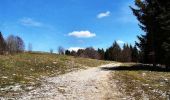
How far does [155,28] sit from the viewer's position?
150ft

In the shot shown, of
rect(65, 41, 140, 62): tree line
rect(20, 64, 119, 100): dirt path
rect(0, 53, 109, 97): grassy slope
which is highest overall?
rect(65, 41, 140, 62): tree line

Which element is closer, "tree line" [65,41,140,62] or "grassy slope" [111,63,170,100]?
"grassy slope" [111,63,170,100]

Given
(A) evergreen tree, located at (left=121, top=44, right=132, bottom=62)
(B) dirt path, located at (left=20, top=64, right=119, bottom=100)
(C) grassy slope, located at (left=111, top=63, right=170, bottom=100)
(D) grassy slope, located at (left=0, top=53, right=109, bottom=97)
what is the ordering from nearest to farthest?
1. (B) dirt path, located at (left=20, top=64, right=119, bottom=100)
2. (C) grassy slope, located at (left=111, top=63, right=170, bottom=100)
3. (D) grassy slope, located at (left=0, top=53, right=109, bottom=97)
4. (A) evergreen tree, located at (left=121, top=44, right=132, bottom=62)

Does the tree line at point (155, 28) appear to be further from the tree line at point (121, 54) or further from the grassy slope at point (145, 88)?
the tree line at point (121, 54)

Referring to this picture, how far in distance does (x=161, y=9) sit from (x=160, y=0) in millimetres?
1814

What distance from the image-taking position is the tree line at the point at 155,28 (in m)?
43.1

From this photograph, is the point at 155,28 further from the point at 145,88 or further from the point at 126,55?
the point at 126,55

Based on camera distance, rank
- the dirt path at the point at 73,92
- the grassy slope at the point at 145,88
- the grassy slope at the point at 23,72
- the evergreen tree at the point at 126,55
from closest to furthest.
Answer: the dirt path at the point at 73,92 → the grassy slope at the point at 145,88 → the grassy slope at the point at 23,72 → the evergreen tree at the point at 126,55

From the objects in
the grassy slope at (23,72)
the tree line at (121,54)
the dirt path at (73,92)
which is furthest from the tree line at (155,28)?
the tree line at (121,54)

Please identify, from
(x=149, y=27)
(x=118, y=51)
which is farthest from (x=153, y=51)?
(x=118, y=51)

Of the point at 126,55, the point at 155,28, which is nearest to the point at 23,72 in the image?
the point at 155,28

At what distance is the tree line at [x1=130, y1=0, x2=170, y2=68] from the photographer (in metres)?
43.1

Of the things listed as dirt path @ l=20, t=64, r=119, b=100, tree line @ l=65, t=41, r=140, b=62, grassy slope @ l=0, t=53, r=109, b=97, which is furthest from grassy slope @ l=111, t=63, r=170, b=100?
tree line @ l=65, t=41, r=140, b=62

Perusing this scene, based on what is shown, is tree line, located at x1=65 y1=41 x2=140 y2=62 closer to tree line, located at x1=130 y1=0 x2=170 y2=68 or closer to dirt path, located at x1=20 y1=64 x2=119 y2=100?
tree line, located at x1=130 y1=0 x2=170 y2=68
